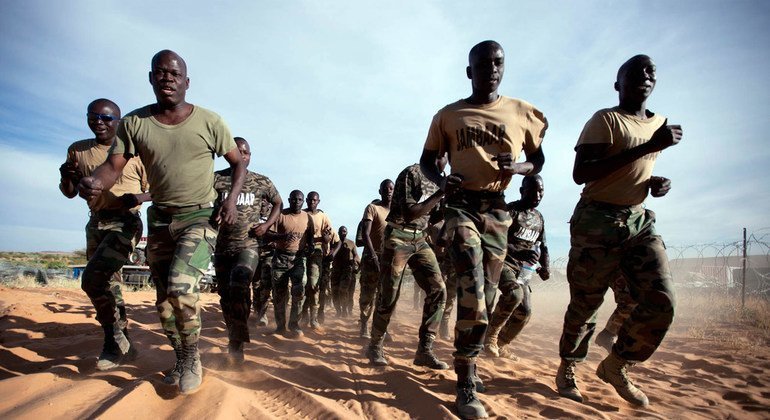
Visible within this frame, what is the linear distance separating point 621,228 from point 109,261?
4.20m

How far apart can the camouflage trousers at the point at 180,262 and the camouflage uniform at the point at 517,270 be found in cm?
317

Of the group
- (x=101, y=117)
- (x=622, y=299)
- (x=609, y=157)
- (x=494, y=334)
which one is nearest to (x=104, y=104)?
(x=101, y=117)

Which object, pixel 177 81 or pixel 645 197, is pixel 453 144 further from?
pixel 177 81

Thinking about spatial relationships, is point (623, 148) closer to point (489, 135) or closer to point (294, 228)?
point (489, 135)

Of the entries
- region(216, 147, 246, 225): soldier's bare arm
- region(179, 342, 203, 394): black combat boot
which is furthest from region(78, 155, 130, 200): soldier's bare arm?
region(179, 342, 203, 394): black combat boot

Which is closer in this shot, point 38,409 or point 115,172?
point 38,409

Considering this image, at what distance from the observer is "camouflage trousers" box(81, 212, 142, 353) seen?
12.0 feet

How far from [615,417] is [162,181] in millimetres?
3545

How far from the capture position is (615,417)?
2.79 m

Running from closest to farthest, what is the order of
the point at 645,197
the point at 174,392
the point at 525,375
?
the point at 174,392
the point at 645,197
the point at 525,375

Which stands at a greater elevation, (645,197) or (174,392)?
(645,197)

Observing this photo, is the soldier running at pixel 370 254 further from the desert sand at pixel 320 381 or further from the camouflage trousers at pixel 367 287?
the desert sand at pixel 320 381

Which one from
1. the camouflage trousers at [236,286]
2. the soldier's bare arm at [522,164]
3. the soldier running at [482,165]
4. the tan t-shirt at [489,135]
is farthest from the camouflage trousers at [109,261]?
the soldier's bare arm at [522,164]

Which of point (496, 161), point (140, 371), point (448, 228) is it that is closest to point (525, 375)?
point (448, 228)
